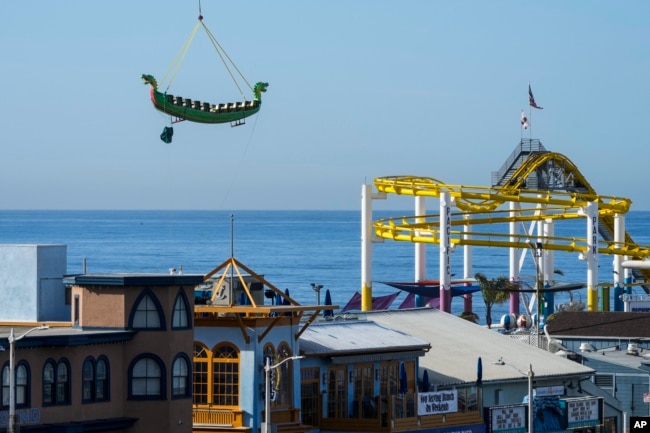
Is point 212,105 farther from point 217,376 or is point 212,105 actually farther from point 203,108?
point 217,376

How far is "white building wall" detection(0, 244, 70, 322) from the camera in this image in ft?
157

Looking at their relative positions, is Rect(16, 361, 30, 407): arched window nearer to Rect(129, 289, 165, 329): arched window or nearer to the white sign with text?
Rect(129, 289, 165, 329): arched window

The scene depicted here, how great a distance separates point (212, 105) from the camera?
5941 cm

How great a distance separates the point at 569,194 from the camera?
354 ft

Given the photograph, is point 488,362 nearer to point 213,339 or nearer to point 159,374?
point 213,339

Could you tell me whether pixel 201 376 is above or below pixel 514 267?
below

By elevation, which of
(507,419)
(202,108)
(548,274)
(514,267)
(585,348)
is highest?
(202,108)

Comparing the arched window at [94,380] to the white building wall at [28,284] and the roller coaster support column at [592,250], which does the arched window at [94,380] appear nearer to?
the white building wall at [28,284]

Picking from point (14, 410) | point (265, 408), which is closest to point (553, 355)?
point (265, 408)

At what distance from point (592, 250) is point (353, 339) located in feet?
186

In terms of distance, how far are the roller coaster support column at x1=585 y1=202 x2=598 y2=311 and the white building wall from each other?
208 feet

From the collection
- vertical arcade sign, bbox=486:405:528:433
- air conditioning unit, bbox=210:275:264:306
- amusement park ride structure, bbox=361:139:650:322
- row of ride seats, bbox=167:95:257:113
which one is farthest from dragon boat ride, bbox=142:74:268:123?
amusement park ride structure, bbox=361:139:650:322

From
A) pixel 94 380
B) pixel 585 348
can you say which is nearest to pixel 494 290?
pixel 585 348

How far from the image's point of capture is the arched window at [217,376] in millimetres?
48531
